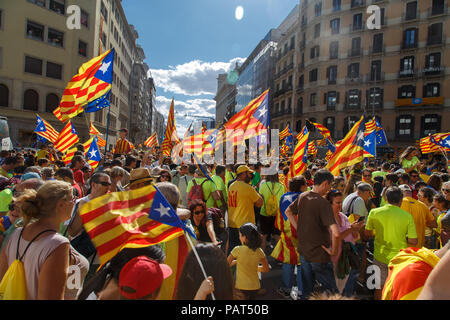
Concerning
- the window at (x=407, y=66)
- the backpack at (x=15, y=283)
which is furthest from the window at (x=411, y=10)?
the backpack at (x=15, y=283)

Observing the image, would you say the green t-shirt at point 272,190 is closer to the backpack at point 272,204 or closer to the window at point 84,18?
the backpack at point 272,204

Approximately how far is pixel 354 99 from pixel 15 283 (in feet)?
122

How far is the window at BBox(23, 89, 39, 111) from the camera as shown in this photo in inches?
1033

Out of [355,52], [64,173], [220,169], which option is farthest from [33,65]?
[355,52]

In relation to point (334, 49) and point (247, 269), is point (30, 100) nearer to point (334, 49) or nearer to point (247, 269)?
point (247, 269)

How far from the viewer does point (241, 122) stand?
6.58m

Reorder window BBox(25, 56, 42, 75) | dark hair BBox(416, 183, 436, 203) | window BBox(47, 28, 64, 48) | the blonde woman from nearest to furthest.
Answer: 1. the blonde woman
2. dark hair BBox(416, 183, 436, 203)
3. window BBox(25, 56, 42, 75)
4. window BBox(47, 28, 64, 48)

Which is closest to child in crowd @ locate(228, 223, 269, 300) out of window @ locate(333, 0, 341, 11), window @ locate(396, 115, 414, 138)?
window @ locate(396, 115, 414, 138)

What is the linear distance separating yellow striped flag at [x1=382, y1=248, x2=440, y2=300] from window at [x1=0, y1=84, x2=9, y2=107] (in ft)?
103

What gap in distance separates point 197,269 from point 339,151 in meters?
4.76

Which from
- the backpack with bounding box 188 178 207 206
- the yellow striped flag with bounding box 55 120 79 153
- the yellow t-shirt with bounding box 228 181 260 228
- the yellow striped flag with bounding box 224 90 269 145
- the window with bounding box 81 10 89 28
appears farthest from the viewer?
the window with bounding box 81 10 89 28

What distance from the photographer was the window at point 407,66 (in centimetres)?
3134

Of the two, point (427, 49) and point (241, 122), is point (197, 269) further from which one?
point (427, 49)

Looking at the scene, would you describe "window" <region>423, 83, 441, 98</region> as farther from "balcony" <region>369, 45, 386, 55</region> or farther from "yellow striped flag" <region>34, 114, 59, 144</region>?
"yellow striped flag" <region>34, 114, 59, 144</region>
